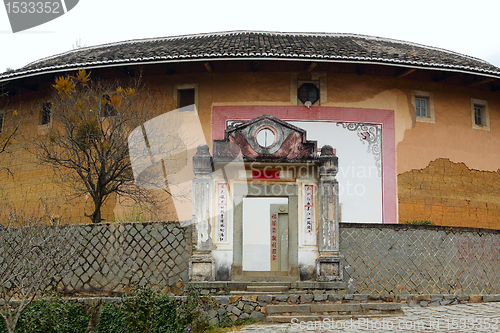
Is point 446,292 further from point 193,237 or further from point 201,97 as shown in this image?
point 201,97

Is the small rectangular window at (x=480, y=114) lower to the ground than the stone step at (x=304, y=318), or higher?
higher

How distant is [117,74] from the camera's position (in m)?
15.4

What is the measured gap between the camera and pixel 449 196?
15156 millimetres

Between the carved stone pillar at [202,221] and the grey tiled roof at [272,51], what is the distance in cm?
412

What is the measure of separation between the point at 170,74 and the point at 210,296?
26.5 feet

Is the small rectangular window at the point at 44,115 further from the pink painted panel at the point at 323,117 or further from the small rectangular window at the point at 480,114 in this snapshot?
the small rectangular window at the point at 480,114

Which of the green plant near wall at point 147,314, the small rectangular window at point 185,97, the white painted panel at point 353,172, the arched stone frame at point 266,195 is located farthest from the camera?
the small rectangular window at point 185,97

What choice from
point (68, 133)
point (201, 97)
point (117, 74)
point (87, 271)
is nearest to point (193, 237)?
point (87, 271)

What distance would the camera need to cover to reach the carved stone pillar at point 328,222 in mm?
10273

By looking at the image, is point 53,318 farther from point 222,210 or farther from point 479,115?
point 479,115

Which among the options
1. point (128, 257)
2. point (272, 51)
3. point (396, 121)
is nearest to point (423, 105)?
point (396, 121)

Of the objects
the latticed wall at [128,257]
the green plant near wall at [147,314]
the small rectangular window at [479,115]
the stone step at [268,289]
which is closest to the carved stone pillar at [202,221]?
the latticed wall at [128,257]

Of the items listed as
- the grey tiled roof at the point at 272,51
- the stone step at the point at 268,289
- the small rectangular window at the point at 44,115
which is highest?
the grey tiled roof at the point at 272,51

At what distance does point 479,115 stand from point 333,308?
10019 mm
